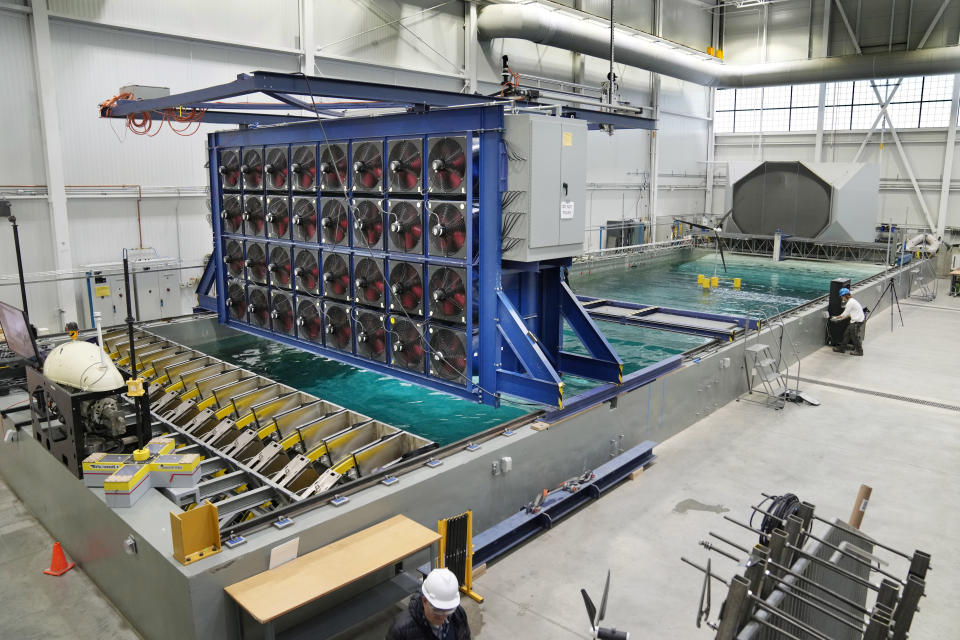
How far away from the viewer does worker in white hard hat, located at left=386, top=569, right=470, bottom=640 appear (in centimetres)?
296

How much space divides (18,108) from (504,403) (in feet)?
25.7

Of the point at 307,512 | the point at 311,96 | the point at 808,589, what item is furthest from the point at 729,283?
the point at 808,589

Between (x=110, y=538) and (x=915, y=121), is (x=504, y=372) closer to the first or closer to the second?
(x=110, y=538)

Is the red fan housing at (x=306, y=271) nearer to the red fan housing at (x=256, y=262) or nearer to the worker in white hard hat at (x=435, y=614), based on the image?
the red fan housing at (x=256, y=262)

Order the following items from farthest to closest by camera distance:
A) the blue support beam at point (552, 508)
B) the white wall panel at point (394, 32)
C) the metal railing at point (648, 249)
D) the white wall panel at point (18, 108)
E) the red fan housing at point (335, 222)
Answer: the metal railing at point (648, 249) < the white wall panel at point (394, 32) < the white wall panel at point (18, 108) < the red fan housing at point (335, 222) < the blue support beam at point (552, 508)

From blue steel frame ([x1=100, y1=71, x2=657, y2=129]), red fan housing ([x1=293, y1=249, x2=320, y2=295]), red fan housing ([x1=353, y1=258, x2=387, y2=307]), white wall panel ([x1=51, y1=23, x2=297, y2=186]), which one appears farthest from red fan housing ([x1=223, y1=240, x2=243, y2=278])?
white wall panel ([x1=51, y1=23, x2=297, y2=186])

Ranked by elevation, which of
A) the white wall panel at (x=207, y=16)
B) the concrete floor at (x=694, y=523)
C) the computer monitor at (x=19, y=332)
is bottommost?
the concrete floor at (x=694, y=523)

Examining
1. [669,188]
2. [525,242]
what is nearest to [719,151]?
[669,188]

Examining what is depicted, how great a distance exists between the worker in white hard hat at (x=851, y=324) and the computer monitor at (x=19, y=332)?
10.5 meters

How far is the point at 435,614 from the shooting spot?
300cm

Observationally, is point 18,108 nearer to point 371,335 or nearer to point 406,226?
point 371,335

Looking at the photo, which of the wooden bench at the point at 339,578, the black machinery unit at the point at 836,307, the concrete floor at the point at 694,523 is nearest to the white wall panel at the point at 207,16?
the concrete floor at the point at 694,523

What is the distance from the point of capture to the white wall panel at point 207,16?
952 cm

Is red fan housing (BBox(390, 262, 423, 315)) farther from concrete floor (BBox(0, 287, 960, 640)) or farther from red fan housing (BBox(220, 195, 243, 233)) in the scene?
red fan housing (BBox(220, 195, 243, 233))
